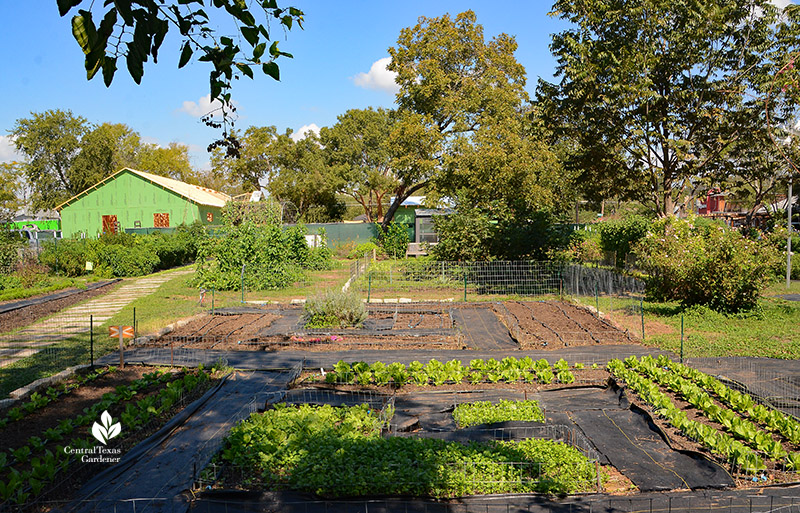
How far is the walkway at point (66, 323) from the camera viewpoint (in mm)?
9781

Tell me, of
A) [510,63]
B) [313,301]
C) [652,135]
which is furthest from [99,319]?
[510,63]

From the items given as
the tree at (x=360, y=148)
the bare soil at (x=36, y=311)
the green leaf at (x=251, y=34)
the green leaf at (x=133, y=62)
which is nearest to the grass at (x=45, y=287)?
the bare soil at (x=36, y=311)

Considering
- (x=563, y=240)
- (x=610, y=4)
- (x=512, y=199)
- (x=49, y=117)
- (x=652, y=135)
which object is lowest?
(x=563, y=240)

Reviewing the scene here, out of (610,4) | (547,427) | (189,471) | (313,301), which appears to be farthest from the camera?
(610,4)

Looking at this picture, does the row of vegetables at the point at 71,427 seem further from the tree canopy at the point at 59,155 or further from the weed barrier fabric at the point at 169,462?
the tree canopy at the point at 59,155

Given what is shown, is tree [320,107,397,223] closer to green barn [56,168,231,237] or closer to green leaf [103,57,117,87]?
green barn [56,168,231,237]

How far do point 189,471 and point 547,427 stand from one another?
11.8ft

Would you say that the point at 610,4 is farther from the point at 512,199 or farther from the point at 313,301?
the point at 313,301

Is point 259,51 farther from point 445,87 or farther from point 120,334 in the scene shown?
point 445,87

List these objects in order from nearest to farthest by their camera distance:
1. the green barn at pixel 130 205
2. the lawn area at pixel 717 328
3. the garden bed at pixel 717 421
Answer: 1. the garden bed at pixel 717 421
2. the lawn area at pixel 717 328
3. the green barn at pixel 130 205

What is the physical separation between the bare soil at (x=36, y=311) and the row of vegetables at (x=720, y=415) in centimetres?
1227

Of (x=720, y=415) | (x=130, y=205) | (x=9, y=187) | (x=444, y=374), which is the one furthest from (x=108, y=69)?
(x=9, y=187)

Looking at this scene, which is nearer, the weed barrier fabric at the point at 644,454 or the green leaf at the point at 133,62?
the green leaf at the point at 133,62

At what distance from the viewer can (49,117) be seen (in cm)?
3881
